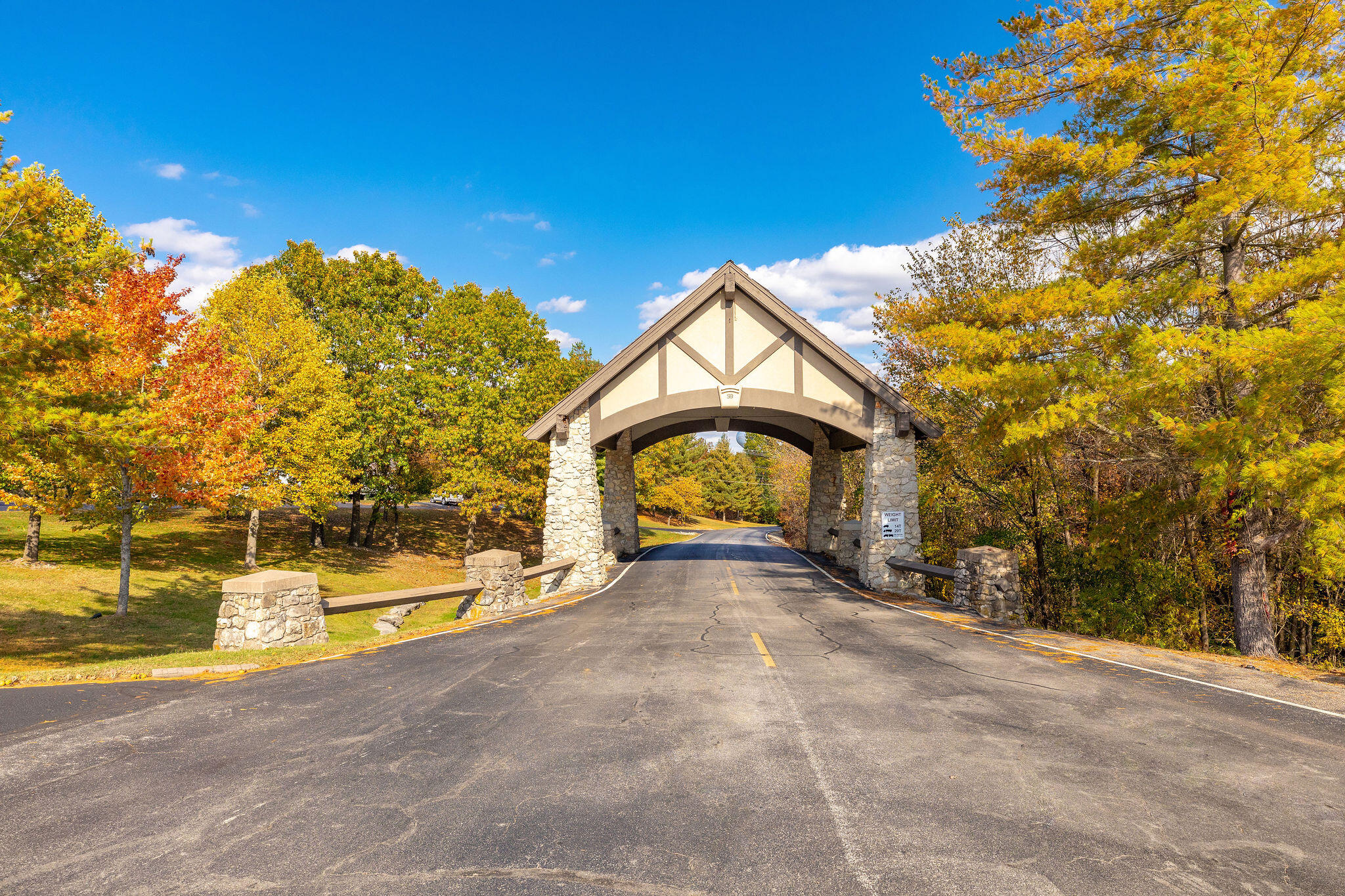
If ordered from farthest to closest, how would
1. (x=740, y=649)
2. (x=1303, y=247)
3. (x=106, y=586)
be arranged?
(x=106, y=586) < (x=1303, y=247) < (x=740, y=649)

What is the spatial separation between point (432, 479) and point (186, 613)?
467 inches

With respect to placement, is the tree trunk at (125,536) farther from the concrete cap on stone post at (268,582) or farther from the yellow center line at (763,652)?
the yellow center line at (763,652)

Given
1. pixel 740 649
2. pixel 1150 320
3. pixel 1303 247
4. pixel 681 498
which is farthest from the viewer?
pixel 681 498

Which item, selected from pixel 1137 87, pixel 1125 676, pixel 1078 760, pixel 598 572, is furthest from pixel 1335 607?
pixel 598 572

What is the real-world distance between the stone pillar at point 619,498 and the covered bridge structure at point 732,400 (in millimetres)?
5070

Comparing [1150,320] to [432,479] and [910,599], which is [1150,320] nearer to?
[910,599]

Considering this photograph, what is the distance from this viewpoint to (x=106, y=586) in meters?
18.7

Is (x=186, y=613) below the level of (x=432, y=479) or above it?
below

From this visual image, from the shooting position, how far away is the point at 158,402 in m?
14.3

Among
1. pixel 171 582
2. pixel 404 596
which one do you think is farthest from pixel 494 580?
pixel 171 582

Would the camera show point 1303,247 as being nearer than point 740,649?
No

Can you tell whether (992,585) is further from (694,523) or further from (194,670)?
(694,523)

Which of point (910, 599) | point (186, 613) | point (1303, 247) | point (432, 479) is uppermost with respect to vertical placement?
point (1303, 247)

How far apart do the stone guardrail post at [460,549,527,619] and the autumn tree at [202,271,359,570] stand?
418 inches
